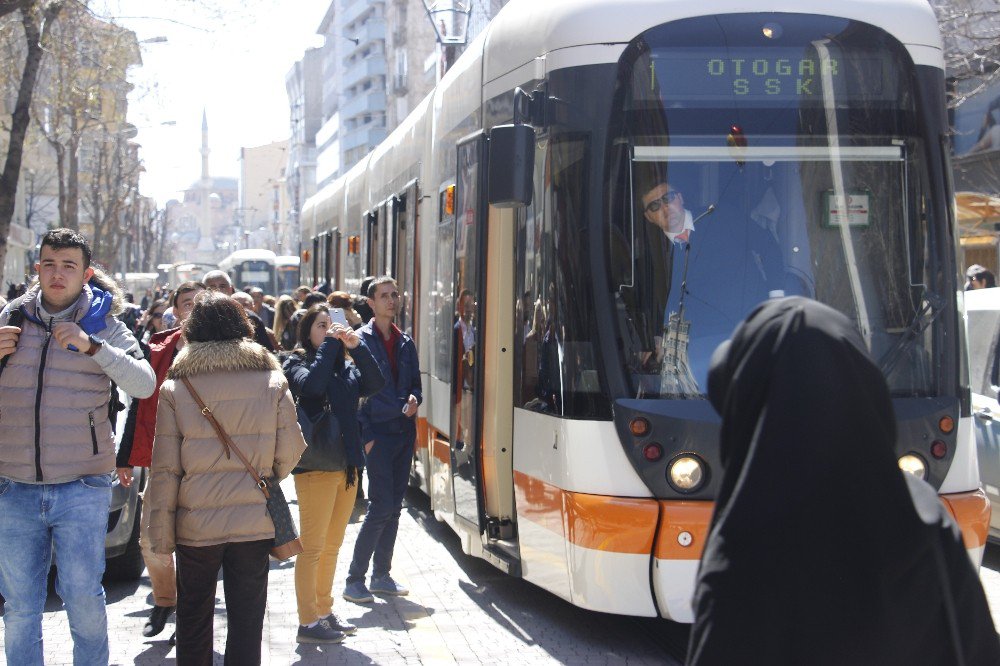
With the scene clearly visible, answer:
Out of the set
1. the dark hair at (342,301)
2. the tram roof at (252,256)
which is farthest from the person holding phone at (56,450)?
the tram roof at (252,256)

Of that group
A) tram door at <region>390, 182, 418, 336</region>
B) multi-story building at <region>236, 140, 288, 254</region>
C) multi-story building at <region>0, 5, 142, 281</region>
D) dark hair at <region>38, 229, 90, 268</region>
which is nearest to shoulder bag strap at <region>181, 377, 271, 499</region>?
dark hair at <region>38, 229, 90, 268</region>

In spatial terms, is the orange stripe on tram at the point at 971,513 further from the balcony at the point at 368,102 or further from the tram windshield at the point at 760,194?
the balcony at the point at 368,102

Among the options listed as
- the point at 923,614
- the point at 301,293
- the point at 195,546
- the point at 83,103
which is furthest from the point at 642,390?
the point at 83,103

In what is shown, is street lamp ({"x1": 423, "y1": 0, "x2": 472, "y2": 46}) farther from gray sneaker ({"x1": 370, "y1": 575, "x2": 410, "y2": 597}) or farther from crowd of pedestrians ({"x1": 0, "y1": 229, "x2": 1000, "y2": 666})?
gray sneaker ({"x1": 370, "y1": 575, "x2": 410, "y2": 597})

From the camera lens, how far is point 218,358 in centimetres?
550

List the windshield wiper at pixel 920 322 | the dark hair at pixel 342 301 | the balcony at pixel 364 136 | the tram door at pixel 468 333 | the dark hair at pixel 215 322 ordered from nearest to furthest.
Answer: the dark hair at pixel 215 322 < the windshield wiper at pixel 920 322 < the tram door at pixel 468 333 < the dark hair at pixel 342 301 < the balcony at pixel 364 136

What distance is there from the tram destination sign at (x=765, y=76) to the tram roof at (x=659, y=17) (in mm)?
174

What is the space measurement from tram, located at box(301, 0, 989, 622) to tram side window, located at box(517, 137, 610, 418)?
0.01 meters

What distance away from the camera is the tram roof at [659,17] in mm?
6594

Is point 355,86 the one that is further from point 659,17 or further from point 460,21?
point 659,17

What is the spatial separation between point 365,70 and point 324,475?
309 feet

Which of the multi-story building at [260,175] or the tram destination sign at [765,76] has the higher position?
the multi-story building at [260,175]

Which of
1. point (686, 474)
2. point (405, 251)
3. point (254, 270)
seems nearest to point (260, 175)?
point (254, 270)

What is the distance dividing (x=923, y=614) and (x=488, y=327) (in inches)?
197
